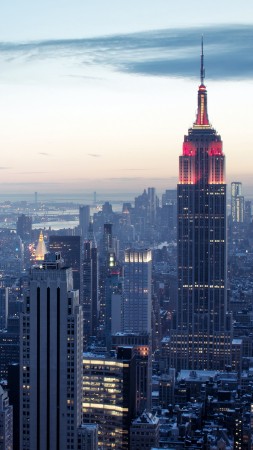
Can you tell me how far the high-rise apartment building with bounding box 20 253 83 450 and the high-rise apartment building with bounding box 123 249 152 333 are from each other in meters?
16.3

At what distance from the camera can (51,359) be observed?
15484mm

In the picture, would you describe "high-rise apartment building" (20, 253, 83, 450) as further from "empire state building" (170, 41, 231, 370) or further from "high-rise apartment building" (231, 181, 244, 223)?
"empire state building" (170, 41, 231, 370)

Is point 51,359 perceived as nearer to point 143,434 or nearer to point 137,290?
point 143,434

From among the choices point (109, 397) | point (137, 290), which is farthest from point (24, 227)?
point (137, 290)

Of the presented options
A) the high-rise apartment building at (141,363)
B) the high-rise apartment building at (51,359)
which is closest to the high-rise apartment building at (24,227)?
the high-rise apartment building at (141,363)

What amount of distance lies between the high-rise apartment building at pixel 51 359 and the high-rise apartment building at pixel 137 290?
16.3m

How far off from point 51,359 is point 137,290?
18.3m

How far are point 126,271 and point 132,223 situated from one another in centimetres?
166

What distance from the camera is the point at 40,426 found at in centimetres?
1564

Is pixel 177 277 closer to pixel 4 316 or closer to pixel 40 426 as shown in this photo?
pixel 4 316

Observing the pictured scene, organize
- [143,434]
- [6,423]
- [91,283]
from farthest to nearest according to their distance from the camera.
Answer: [91,283] → [143,434] → [6,423]

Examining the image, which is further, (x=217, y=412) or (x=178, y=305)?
(x=178, y=305)

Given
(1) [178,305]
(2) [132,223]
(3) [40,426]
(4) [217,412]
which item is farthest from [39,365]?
(1) [178,305]

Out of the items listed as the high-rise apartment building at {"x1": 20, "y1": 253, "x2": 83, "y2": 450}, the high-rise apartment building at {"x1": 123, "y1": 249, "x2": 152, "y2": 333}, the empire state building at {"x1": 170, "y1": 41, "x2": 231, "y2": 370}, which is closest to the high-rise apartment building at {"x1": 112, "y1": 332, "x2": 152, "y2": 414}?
the high-rise apartment building at {"x1": 123, "y1": 249, "x2": 152, "y2": 333}
